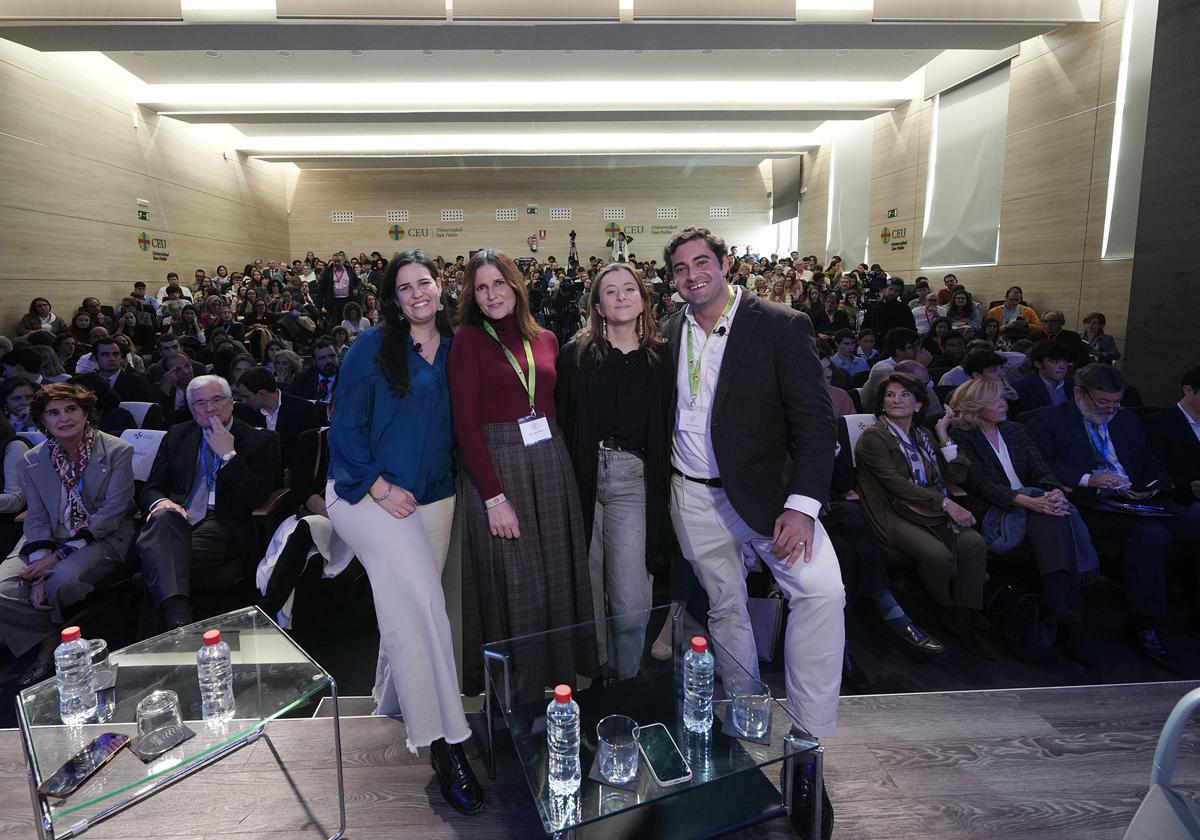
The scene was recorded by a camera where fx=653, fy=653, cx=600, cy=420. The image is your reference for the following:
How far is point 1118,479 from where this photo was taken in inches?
120

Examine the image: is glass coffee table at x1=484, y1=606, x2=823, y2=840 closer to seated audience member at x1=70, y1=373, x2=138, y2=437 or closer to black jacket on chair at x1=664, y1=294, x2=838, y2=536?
black jacket on chair at x1=664, y1=294, x2=838, y2=536

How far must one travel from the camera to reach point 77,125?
9.52 meters

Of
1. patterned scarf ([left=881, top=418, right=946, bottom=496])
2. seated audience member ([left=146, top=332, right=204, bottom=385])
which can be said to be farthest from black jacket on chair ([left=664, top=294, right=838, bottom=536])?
seated audience member ([left=146, top=332, right=204, bottom=385])

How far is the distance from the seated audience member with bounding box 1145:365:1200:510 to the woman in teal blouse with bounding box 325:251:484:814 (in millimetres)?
3548

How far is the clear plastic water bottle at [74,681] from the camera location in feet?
5.71

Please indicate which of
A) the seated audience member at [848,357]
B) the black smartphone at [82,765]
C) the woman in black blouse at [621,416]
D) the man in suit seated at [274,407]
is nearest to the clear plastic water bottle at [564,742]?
the woman in black blouse at [621,416]

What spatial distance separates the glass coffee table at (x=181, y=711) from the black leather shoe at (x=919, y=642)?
7.23ft

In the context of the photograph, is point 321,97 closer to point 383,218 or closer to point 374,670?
point 383,218

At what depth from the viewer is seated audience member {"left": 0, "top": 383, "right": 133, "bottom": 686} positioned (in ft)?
8.67

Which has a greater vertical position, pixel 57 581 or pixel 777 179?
pixel 777 179

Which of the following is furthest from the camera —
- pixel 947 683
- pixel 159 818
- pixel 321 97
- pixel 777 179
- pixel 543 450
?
pixel 777 179

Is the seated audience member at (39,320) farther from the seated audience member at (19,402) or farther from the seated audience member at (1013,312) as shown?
the seated audience member at (1013,312)

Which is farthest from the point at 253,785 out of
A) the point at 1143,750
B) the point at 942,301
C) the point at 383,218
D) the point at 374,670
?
the point at 383,218

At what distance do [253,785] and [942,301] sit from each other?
9.60 metres
